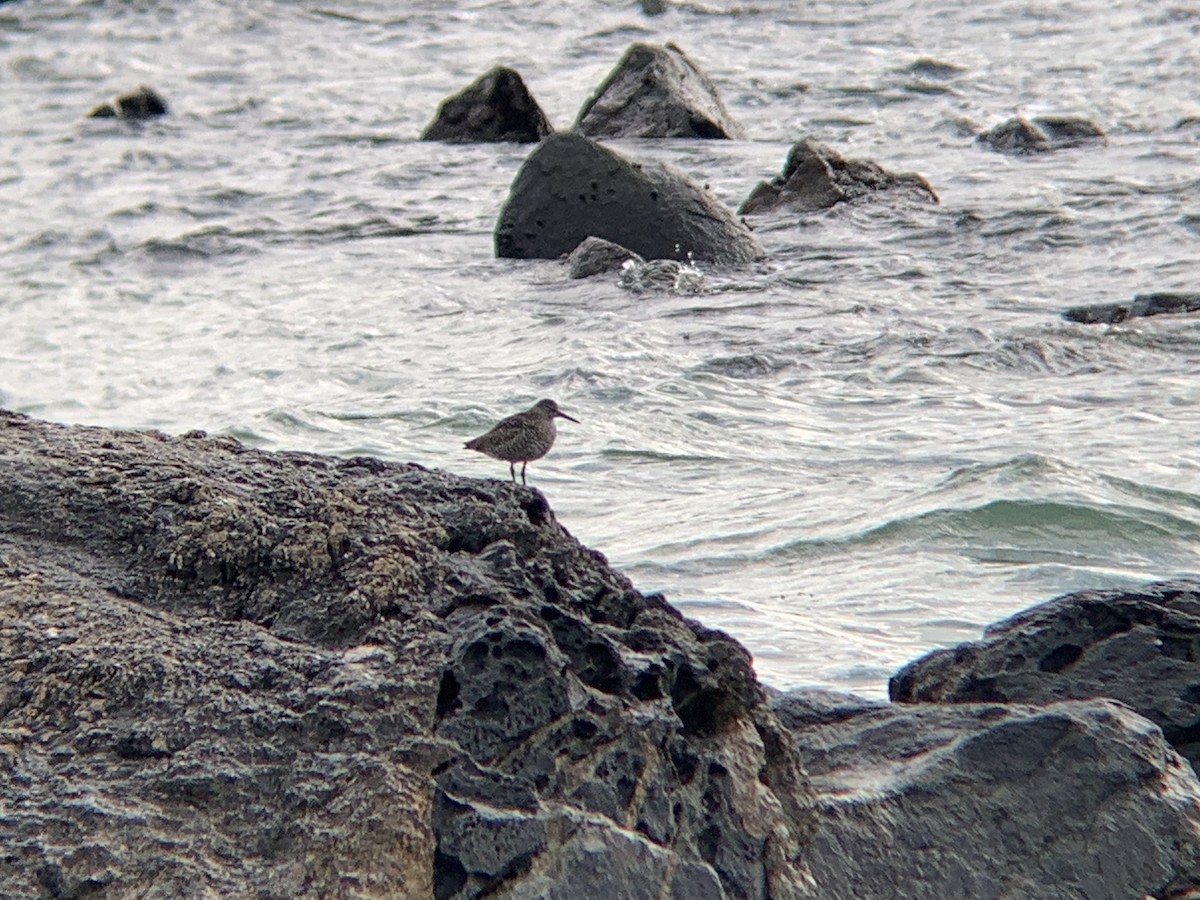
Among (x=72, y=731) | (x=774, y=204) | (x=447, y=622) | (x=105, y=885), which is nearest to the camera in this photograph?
(x=105, y=885)

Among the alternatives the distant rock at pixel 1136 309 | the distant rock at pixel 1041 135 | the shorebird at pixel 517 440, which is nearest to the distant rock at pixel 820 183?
the distant rock at pixel 1041 135

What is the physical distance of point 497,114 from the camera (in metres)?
15.7

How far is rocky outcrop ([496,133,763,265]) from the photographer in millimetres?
10711

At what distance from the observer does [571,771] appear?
8.34ft

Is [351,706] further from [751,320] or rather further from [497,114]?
[497,114]

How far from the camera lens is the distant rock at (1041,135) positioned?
14.0 metres

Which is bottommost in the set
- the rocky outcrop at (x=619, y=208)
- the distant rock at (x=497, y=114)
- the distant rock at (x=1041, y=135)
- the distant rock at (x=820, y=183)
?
the distant rock at (x=497, y=114)

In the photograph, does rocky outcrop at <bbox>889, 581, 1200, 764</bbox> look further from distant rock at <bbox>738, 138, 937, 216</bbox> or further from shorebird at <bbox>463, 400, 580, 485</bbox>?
distant rock at <bbox>738, 138, 937, 216</bbox>

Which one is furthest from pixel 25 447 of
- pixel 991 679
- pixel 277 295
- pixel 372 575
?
pixel 277 295

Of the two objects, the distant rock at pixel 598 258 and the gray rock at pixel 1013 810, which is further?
the distant rock at pixel 598 258

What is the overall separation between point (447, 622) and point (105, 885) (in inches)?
25.2

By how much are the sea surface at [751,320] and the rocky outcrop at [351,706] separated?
2109mm

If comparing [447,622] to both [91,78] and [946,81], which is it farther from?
[91,78]

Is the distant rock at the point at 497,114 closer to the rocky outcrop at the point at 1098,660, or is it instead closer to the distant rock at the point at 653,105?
the distant rock at the point at 653,105
